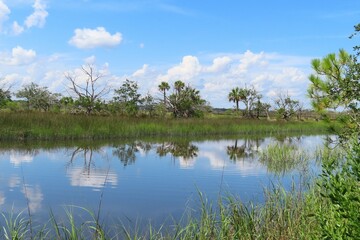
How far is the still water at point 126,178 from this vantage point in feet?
29.7

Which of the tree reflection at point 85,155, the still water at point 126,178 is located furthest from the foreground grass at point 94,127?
the tree reflection at point 85,155

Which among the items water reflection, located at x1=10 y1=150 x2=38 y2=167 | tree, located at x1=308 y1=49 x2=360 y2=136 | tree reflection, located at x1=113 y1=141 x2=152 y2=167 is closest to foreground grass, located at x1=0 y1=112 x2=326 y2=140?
tree reflection, located at x1=113 y1=141 x2=152 y2=167

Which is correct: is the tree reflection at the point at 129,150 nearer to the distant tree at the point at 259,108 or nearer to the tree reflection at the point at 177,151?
the tree reflection at the point at 177,151

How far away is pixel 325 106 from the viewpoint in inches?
342

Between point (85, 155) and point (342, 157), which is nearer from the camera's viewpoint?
point (342, 157)

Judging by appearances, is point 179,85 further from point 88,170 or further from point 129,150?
point 88,170

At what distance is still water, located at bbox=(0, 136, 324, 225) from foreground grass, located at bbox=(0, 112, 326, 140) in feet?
6.41

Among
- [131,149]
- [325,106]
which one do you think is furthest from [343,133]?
[131,149]

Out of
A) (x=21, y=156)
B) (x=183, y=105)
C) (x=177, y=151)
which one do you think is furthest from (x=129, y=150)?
(x=183, y=105)

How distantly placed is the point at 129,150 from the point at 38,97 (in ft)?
124

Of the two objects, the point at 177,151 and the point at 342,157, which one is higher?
the point at 342,157

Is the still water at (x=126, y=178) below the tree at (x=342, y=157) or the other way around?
below

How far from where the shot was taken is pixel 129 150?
21.0 meters

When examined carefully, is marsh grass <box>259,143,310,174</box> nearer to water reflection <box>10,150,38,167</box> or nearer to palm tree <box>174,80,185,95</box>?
water reflection <box>10,150,38,167</box>
